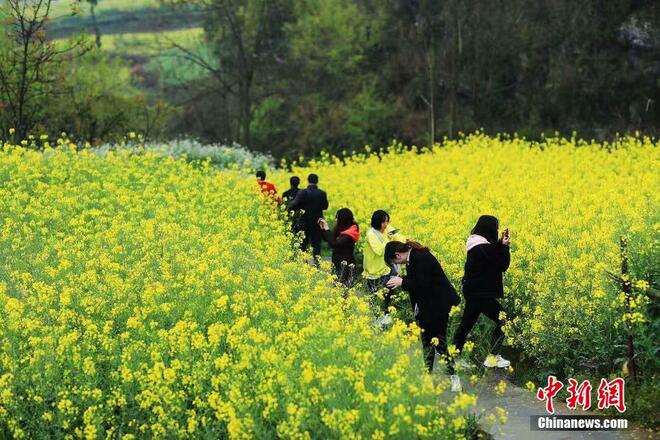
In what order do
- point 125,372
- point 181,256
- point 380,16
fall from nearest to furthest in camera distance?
1. point 125,372
2. point 181,256
3. point 380,16

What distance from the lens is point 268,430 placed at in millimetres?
8789

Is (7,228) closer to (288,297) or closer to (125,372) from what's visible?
(288,297)

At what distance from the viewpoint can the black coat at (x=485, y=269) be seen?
10906 mm

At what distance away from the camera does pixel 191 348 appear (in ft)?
33.2

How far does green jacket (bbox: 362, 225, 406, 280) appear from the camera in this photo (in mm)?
12602

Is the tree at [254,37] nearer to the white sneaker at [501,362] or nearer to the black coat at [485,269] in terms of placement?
the black coat at [485,269]

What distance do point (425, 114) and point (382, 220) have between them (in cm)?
3370

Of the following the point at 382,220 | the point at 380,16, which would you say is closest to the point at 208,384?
the point at 382,220

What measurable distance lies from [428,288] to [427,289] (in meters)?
0.02

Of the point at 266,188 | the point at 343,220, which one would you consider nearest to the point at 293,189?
the point at 266,188

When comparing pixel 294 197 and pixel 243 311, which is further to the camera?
pixel 294 197

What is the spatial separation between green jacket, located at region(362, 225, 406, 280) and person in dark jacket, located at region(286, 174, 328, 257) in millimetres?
3359

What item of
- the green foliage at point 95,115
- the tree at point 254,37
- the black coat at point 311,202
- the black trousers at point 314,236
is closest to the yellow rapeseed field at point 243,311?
the black trousers at point 314,236

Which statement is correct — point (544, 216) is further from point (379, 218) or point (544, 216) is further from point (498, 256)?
point (498, 256)
